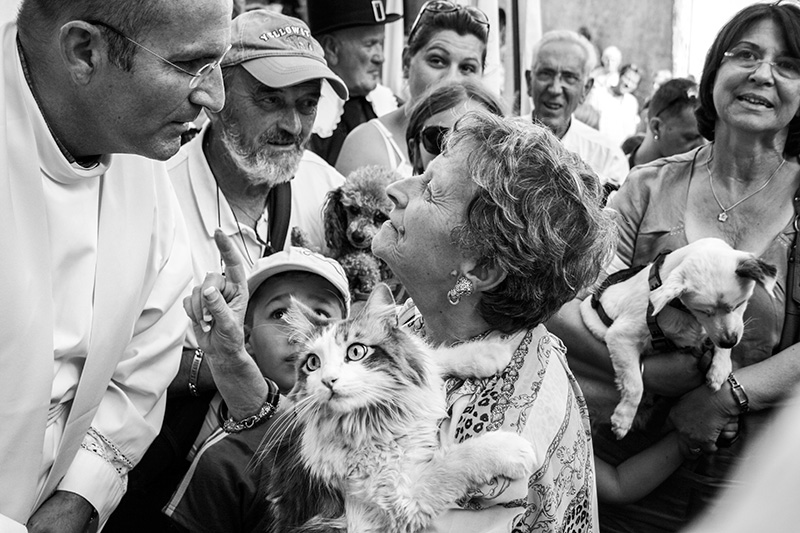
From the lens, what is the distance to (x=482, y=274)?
2617mm

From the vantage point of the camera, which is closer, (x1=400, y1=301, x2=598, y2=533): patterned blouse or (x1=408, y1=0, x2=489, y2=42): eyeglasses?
(x1=400, y1=301, x2=598, y2=533): patterned blouse

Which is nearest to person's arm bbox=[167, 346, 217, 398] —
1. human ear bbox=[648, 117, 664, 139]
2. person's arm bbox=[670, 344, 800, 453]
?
person's arm bbox=[670, 344, 800, 453]

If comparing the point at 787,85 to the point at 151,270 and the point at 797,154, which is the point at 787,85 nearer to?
the point at 797,154

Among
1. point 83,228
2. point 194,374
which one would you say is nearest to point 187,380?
point 194,374

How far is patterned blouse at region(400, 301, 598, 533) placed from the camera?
228 cm

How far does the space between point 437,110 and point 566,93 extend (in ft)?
5.76

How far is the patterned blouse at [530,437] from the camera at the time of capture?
228 cm

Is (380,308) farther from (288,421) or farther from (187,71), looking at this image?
(187,71)

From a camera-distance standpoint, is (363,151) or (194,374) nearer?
(194,374)

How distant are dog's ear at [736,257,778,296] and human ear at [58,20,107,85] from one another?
2.26 m

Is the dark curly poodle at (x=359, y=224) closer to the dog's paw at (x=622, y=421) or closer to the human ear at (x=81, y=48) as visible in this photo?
the dog's paw at (x=622, y=421)

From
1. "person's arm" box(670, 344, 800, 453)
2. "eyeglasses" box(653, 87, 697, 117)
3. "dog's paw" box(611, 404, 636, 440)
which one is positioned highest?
"eyeglasses" box(653, 87, 697, 117)

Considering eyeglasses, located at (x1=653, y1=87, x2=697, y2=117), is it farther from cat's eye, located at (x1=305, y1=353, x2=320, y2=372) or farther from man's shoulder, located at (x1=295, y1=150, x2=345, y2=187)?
cat's eye, located at (x1=305, y1=353, x2=320, y2=372)

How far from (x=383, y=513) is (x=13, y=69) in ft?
5.34
